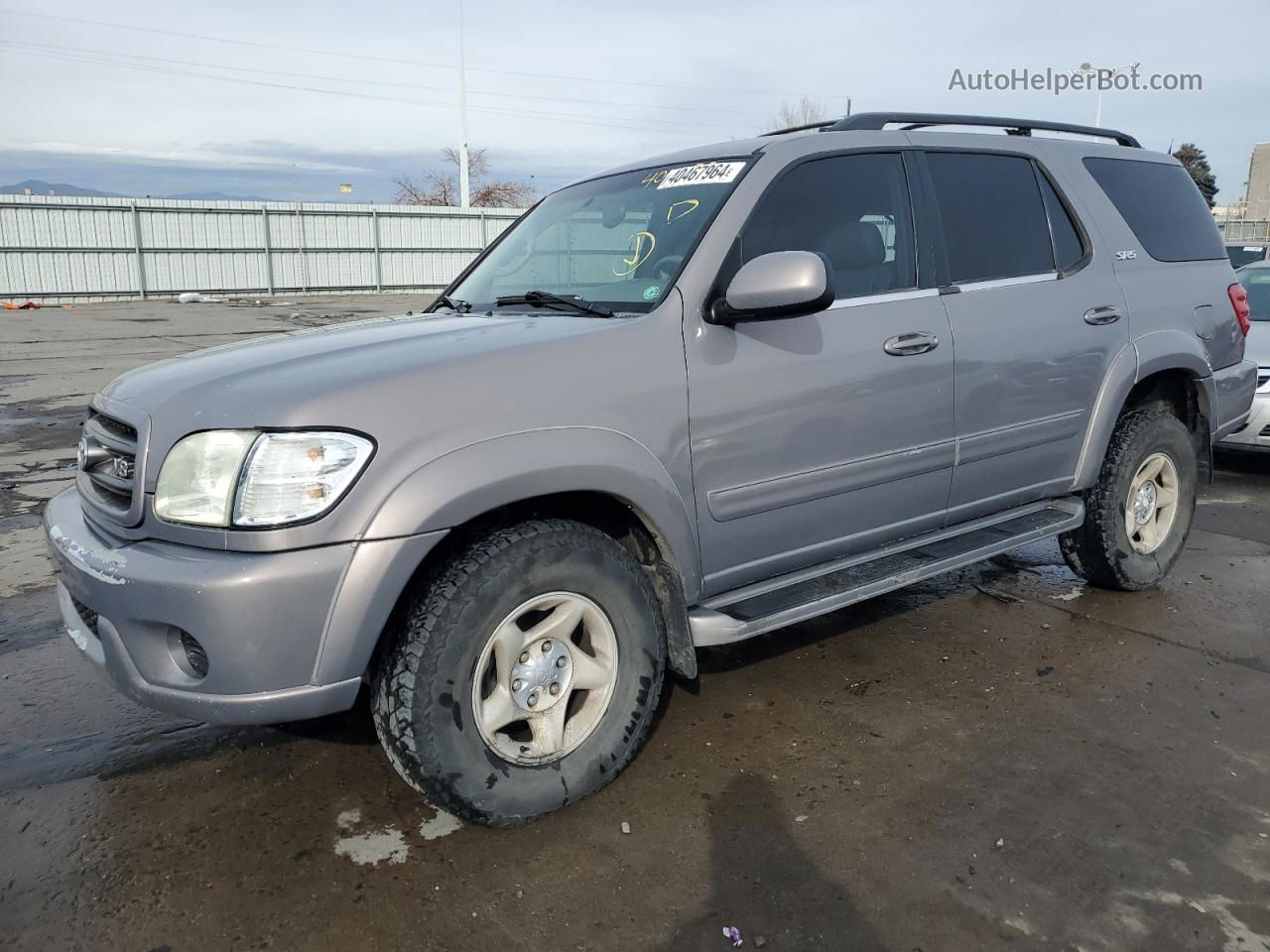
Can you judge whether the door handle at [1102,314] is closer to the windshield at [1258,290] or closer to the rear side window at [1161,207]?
the rear side window at [1161,207]

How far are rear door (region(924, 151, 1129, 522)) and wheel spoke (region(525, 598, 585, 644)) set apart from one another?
1.69 m

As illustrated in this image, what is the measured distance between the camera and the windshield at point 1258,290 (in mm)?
7852

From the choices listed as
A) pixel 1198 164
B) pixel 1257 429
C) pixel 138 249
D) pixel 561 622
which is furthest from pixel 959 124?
pixel 1198 164

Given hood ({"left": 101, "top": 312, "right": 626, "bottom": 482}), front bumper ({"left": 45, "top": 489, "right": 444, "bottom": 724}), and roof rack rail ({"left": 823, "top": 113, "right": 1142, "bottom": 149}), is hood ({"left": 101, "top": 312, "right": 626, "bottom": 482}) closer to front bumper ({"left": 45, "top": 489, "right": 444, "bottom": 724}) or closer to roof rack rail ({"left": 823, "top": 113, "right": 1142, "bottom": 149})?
front bumper ({"left": 45, "top": 489, "right": 444, "bottom": 724})

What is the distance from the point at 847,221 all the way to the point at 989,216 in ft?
2.58

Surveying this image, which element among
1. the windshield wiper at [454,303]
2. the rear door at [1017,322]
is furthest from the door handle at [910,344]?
the windshield wiper at [454,303]

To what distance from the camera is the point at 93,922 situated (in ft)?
7.50

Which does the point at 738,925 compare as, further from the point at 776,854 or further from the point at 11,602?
the point at 11,602

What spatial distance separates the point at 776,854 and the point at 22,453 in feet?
23.8

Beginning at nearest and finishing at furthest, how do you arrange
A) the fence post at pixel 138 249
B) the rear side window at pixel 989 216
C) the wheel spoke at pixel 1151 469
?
the rear side window at pixel 989 216 < the wheel spoke at pixel 1151 469 < the fence post at pixel 138 249

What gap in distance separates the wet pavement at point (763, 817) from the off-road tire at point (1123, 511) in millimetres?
361

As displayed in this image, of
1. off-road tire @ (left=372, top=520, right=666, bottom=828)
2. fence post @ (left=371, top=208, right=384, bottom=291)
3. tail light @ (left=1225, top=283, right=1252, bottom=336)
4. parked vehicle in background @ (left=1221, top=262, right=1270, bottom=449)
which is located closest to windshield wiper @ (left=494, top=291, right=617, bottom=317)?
off-road tire @ (left=372, top=520, right=666, bottom=828)

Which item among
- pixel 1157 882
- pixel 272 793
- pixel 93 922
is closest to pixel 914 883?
pixel 1157 882

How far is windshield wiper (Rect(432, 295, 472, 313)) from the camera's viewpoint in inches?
136
